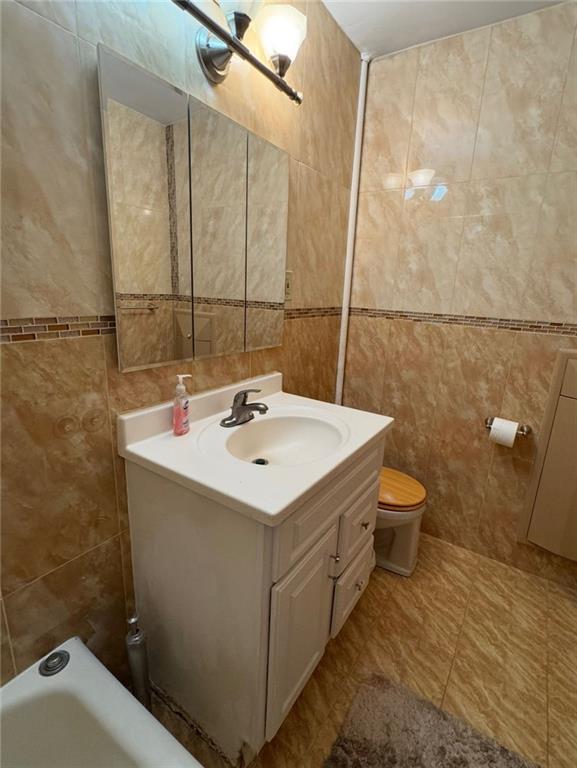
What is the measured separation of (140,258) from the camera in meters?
0.95

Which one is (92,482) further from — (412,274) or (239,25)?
(412,274)

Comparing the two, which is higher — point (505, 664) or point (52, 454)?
point (52, 454)

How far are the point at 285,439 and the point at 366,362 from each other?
2.95 feet

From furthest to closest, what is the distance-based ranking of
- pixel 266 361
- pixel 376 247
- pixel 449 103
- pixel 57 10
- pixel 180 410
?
pixel 376 247
pixel 449 103
pixel 266 361
pixel 180 410
pixel 57 10

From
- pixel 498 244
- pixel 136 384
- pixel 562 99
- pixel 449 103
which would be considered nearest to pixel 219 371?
pixel 136 384

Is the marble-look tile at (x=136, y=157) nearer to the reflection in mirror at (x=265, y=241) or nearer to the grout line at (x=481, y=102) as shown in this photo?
the reflection in mirror at (x=265, y=241)

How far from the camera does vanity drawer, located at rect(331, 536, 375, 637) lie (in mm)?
1132

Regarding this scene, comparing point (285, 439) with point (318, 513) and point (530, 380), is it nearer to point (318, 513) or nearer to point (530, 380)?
point (318, 513)

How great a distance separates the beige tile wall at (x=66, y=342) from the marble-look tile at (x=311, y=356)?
53 centimetres

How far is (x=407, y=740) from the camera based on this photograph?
3.57ft

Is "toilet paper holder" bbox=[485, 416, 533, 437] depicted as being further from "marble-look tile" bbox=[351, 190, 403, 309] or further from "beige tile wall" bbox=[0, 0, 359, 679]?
"beige tile wall" bbox=[0, 0, 359, 679]

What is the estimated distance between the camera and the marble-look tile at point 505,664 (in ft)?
3.73

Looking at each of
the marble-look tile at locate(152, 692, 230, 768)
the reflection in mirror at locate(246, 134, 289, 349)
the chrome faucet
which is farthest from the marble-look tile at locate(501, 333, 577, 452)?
the marble-look tile at locate(152, 692, 230, 768)

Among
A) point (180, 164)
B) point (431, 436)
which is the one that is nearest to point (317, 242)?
point (180, 164)
